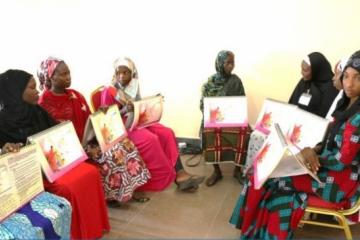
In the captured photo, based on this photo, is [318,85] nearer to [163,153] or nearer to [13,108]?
[163,153]

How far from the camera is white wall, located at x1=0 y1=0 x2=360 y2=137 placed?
3141 mm

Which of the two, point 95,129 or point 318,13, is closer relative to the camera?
point 95,129

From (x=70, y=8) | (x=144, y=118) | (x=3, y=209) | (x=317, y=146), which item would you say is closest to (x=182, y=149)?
(x=144, y=118)

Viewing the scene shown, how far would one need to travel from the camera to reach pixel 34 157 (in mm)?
1719

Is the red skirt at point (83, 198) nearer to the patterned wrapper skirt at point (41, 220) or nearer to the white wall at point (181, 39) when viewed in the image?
the patterned wrapper skirt at point (41, 220)

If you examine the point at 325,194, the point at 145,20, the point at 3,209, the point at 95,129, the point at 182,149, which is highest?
the point at 145,20

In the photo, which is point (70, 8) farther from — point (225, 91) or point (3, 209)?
point (3, 209)

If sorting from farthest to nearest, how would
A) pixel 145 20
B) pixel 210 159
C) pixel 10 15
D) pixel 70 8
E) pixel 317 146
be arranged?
pixel 10 15
pixel 70 8
pixel 145 20
pixel 210 159
pixel 317 146

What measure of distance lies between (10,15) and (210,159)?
10.5ft

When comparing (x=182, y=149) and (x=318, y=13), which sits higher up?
(x=318, y=13)

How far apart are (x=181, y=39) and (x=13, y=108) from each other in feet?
6.66

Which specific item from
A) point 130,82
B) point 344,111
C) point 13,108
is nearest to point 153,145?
point 130,82

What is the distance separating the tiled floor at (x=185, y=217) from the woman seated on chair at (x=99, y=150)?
0.60 feet

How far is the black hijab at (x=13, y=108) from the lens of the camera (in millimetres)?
2029
